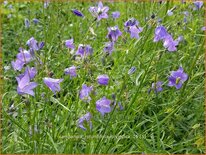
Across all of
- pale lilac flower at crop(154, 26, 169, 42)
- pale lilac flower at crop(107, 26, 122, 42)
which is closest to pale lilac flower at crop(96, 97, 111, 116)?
pale lilac flower at crop(154, 26, 169, 42)

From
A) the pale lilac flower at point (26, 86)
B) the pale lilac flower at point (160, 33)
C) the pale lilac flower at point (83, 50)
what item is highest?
the pale lilac flower at point (160, 33)

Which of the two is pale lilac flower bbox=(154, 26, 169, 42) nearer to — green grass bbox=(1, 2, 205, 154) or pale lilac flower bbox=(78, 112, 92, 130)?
green grass bbox=(1, 2, 205, 154)

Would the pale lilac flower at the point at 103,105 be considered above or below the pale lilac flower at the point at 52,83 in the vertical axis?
below

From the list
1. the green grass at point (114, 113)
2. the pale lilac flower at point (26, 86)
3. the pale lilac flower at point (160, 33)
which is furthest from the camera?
the pale lilac flower at point (160, 33)

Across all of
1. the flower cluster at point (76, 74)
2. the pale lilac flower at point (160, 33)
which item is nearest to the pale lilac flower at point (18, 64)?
the flower cluster at point (76, 74)

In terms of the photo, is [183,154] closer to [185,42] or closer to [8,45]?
[185,42]

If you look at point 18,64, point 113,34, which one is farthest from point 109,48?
point 18,64

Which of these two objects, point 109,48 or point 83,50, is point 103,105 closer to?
point 83,50

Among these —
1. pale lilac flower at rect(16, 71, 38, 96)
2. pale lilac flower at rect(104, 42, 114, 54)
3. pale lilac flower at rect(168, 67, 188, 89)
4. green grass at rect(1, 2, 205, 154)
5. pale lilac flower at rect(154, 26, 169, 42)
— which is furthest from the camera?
pale lilac flower at rect(104, 42, 114, 54)

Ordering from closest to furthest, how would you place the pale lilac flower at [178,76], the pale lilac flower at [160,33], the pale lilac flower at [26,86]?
the pale lilac flower at [26,86] < the pale lilac flower at [160,33] < the pale lilac flower at [178,76]

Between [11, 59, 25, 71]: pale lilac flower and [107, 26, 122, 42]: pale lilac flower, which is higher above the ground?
[107, 26, 122, 42]: pale lilac flower

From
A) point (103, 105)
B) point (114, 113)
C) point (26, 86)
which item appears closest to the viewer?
point (26, 86)

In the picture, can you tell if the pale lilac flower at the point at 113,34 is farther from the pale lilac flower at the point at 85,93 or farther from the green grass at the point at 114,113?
the pale lilac flower at the point at 85,93
